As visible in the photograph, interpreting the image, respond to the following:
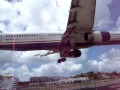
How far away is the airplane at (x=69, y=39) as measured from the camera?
26609 millimetres

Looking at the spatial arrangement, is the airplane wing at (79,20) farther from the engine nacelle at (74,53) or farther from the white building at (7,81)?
the white building at (7,81)

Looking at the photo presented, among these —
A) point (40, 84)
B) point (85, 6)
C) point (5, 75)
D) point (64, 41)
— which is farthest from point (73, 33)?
point (5, 75)

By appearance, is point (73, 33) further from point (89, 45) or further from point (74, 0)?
Answer: point (74, 0)

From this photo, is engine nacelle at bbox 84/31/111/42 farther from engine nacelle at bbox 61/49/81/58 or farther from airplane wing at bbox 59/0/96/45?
engine nacelle at bbox 61/49/81/58

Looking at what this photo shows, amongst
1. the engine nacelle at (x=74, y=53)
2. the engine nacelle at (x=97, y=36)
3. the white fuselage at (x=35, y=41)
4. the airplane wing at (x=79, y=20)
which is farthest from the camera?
the white fuselage at (x=35, y=41)

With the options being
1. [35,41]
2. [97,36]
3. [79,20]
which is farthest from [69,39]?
[35,41]

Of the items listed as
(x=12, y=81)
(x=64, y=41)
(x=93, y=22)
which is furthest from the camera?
(x=64, y=41)

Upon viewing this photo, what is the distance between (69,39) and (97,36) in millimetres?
3580

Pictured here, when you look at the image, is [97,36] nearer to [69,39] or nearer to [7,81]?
[69,39]

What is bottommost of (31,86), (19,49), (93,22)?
(31,86)

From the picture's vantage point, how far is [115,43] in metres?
30.1

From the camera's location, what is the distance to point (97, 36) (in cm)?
2698

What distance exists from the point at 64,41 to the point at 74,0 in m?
6.56

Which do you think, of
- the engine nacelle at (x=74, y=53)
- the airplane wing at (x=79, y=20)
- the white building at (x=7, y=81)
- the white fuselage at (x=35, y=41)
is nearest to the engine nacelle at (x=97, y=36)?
the airplane wing at (x=79, y=20)
